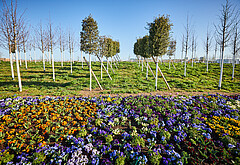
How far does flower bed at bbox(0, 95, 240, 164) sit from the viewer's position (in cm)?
329

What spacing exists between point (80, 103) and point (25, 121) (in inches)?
94.4

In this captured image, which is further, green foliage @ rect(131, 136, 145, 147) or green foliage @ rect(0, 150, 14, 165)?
green foliage @ rect(131, 136, 145, 147)

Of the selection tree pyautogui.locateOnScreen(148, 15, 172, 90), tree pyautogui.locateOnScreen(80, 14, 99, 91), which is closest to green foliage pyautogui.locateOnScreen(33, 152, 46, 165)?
tree pyautogui.locateOnScreen(80, 14, 99, 91)

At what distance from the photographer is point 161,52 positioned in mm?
10930

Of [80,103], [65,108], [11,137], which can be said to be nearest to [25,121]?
[11,137]

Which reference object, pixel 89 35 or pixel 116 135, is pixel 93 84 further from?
pixel 116 135

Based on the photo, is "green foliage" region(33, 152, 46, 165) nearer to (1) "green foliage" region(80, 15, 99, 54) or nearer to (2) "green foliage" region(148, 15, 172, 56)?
(1) "green foliage" region(80, 15, 99, 54)

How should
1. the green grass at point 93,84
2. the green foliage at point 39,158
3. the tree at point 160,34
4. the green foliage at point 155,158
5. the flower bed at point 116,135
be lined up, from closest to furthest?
1. the green foliage at point 39,158
2. the green foliage at point 155,158
3. the flower bed at point 116,135
4. the green grass at point 93,84
5. the tree at point 160,34

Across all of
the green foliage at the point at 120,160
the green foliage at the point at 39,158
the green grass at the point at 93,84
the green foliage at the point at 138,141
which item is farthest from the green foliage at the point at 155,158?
the green grass at the point at 93,84

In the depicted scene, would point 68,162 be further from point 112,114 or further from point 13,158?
point 112,114

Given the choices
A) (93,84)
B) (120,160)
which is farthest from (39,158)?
(93,84)

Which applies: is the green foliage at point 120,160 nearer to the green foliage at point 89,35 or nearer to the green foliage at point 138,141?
the green foliage at point 138,141

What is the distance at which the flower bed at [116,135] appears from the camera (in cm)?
329

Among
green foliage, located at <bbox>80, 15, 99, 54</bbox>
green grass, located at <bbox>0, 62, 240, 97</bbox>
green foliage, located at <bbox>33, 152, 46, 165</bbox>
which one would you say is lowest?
green foliage, located at <bbox>33, 152, 46, 165</bbox>
